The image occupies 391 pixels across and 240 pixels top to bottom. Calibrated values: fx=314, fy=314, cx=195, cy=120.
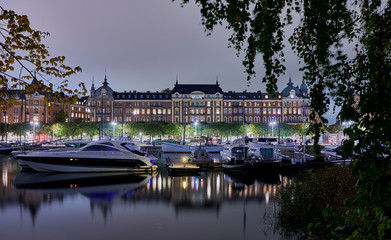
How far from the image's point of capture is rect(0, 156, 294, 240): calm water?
14578 millimetres

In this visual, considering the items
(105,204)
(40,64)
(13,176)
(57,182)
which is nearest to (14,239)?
(105,204)

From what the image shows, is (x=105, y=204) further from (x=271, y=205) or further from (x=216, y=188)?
(x=271, y=205)

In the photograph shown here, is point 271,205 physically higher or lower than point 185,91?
lower

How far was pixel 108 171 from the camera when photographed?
29234mm

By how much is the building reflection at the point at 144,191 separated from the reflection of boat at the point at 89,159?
118 cm

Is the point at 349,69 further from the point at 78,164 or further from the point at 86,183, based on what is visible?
the point at 78,164

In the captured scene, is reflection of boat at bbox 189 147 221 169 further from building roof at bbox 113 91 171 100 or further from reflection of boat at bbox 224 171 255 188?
building roof at bbox 113 91 171 100

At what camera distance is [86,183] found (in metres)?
25.5

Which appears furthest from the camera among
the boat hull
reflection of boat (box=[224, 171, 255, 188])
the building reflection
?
the boat hull

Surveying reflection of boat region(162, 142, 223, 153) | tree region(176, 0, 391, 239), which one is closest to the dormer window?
reflection of boat region(162, 142, 223, 153)

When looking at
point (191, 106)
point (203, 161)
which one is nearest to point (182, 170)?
point (203, 161)

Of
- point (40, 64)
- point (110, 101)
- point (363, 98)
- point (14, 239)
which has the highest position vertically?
point (110, 101)

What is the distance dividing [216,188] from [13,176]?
765 inches

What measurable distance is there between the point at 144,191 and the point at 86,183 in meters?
5.54
